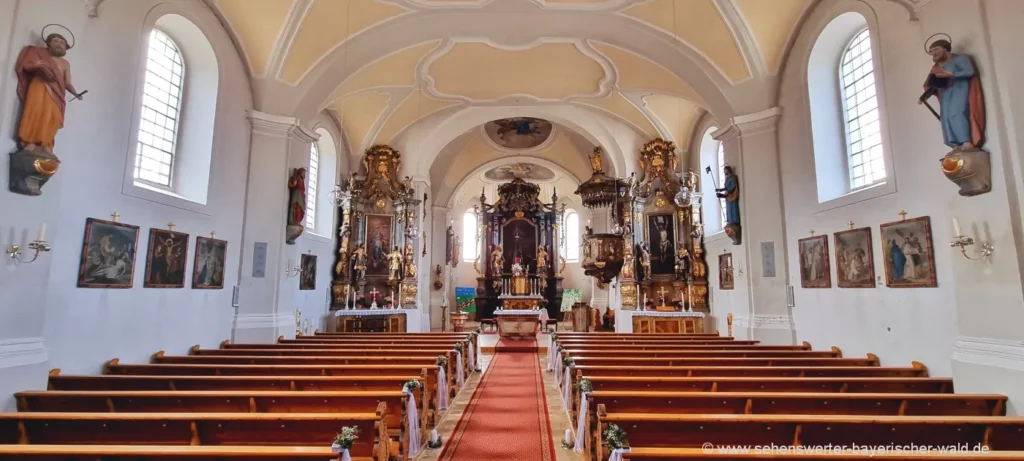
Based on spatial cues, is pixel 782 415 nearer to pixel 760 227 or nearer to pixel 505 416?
pixel 505 416

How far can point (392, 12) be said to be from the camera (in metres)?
9.26

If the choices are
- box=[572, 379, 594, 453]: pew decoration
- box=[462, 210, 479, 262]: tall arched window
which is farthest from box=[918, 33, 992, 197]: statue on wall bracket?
box=[462, 210, 479, 262]: tall arched window

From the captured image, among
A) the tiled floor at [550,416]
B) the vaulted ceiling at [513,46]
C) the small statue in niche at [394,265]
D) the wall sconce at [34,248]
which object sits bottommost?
the tiled floor at [550,416]

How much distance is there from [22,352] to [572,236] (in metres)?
21.0

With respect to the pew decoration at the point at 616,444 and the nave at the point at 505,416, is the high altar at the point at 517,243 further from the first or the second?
the pew decoration at the point at 616,444

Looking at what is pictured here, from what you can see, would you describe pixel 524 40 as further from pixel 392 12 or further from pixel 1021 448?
pixel 1021 448

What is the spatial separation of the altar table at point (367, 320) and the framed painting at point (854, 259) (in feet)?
33.8

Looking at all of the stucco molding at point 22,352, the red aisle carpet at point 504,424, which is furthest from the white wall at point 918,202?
the stucco molding at point 22,352

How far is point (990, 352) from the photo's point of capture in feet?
15.5

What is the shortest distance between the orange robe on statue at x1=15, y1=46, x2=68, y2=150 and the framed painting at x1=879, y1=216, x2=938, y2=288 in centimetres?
977

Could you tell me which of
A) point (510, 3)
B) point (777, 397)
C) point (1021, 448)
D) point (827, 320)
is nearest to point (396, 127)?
point (510, 3)

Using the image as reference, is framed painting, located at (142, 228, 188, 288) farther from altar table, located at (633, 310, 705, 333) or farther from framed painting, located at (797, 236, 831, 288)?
altar table, located at (633, 310, 705, 333)

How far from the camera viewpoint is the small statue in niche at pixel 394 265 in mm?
14070

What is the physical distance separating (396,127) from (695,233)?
901 centimetres
